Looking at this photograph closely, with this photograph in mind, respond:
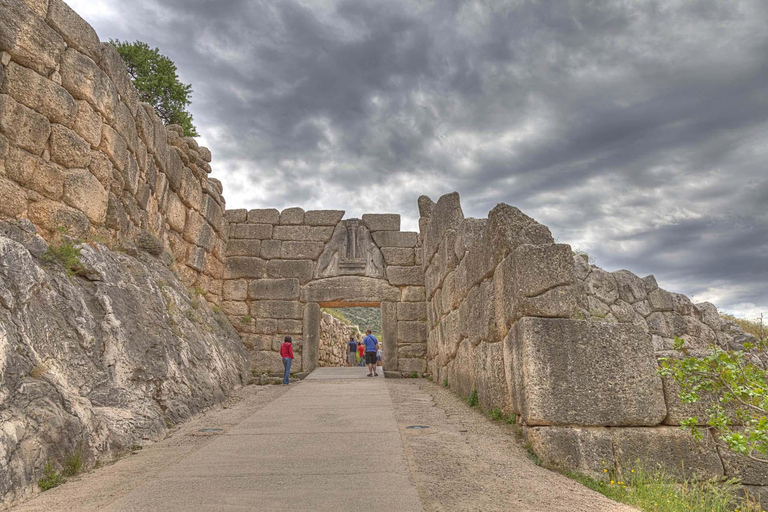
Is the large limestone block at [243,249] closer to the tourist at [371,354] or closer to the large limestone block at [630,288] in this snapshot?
the tourist at [371,354]

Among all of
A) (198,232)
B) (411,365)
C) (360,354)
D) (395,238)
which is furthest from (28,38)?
(360,354)

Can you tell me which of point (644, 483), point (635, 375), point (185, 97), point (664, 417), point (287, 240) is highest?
point (185, 97)

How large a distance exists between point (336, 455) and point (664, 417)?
2583 mm

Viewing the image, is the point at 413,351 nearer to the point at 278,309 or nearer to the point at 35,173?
the point at 278,309

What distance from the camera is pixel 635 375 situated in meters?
3.73

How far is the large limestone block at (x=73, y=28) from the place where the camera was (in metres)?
5.14

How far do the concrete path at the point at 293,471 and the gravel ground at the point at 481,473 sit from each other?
6.1 inches

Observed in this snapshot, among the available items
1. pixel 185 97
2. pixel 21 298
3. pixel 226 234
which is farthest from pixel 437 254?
pixel 185 97

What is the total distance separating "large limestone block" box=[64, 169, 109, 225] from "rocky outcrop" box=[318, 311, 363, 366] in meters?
7.95

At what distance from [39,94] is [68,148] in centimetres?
61

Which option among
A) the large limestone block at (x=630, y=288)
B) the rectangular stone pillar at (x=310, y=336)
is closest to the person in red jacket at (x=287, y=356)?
the rectangular stone pillar at (x=310, y=336)

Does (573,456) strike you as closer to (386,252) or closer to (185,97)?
(386,252)

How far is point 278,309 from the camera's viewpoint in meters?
10.3

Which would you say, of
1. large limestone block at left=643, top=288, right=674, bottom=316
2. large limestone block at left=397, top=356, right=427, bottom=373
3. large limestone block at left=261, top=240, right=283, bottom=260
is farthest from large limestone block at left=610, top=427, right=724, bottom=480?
large limestone block at left=261, top=240, right=283, bottom=260
